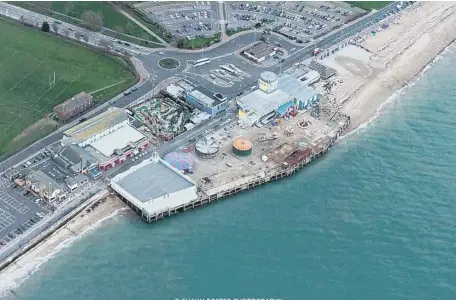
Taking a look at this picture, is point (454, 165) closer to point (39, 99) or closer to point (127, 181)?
point (127, 181)

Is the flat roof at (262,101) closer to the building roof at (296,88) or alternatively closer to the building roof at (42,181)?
the building roof at (296,88)

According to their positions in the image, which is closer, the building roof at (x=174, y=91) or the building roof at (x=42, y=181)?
the building roof at (x=42, y=181)

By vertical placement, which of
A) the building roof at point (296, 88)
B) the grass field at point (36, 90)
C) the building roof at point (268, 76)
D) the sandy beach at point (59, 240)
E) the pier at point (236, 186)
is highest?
the building roof at point (268, 76)

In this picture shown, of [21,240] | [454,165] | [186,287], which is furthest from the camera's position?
[454,165]

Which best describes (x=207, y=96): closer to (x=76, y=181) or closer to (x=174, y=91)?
(x=174, y=91)

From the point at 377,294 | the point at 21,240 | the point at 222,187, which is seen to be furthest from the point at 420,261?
the point at 21,240

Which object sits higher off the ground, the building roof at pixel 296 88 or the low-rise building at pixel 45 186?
the low-rise building at pixel 45 186

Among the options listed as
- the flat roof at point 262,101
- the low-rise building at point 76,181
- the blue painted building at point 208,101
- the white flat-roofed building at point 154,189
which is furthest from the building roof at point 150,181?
the flat roof at point 262,101
